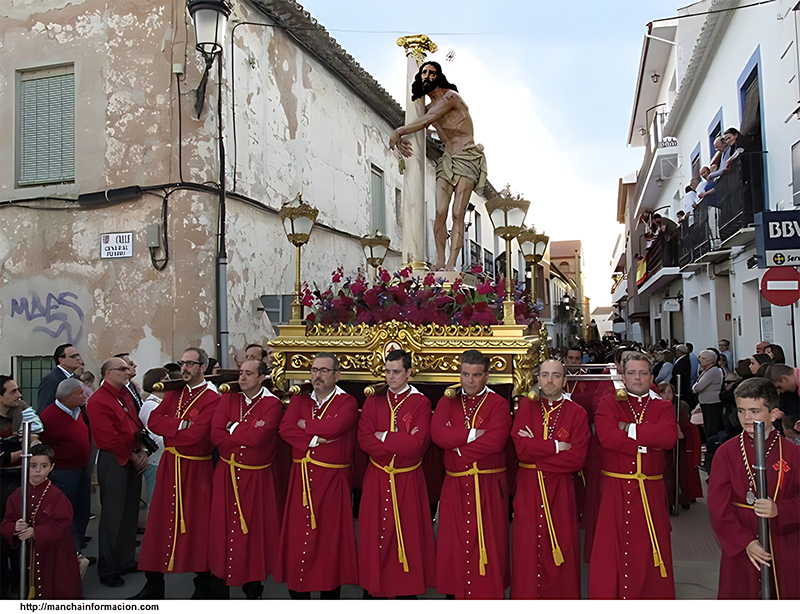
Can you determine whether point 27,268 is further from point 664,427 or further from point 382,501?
point 664,427

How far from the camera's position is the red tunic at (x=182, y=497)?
450 cm

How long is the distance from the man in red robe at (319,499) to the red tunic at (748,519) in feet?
7.09

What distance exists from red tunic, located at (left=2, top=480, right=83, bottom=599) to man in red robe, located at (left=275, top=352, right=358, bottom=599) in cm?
125

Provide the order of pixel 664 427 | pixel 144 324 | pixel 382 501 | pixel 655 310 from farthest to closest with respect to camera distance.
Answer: pixel 655 310, pixel 144 324, pixel 382 501, pixel 664 427

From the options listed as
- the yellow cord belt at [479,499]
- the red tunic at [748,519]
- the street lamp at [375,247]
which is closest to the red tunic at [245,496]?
the yellow cord belt at [479,499]

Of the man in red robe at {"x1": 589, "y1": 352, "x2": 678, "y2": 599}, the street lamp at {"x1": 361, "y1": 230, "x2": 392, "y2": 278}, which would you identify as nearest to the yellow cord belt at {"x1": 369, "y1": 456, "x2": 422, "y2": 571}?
the man in red robe at {"x1": 589, "y1": 352, "x2": 678, "y2": 599}

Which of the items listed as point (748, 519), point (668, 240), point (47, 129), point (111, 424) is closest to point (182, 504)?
point (111, 424)

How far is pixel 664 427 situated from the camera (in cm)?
395

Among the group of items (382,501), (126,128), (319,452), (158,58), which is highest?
(158,58)

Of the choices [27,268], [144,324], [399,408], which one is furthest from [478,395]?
[27,268]

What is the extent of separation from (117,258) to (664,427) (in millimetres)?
7024

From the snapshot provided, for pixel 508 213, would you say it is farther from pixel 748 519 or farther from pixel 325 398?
pixel 748 519

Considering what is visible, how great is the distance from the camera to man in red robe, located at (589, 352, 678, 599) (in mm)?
3961

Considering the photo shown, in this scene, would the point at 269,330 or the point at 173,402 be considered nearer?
the point at 173,402
